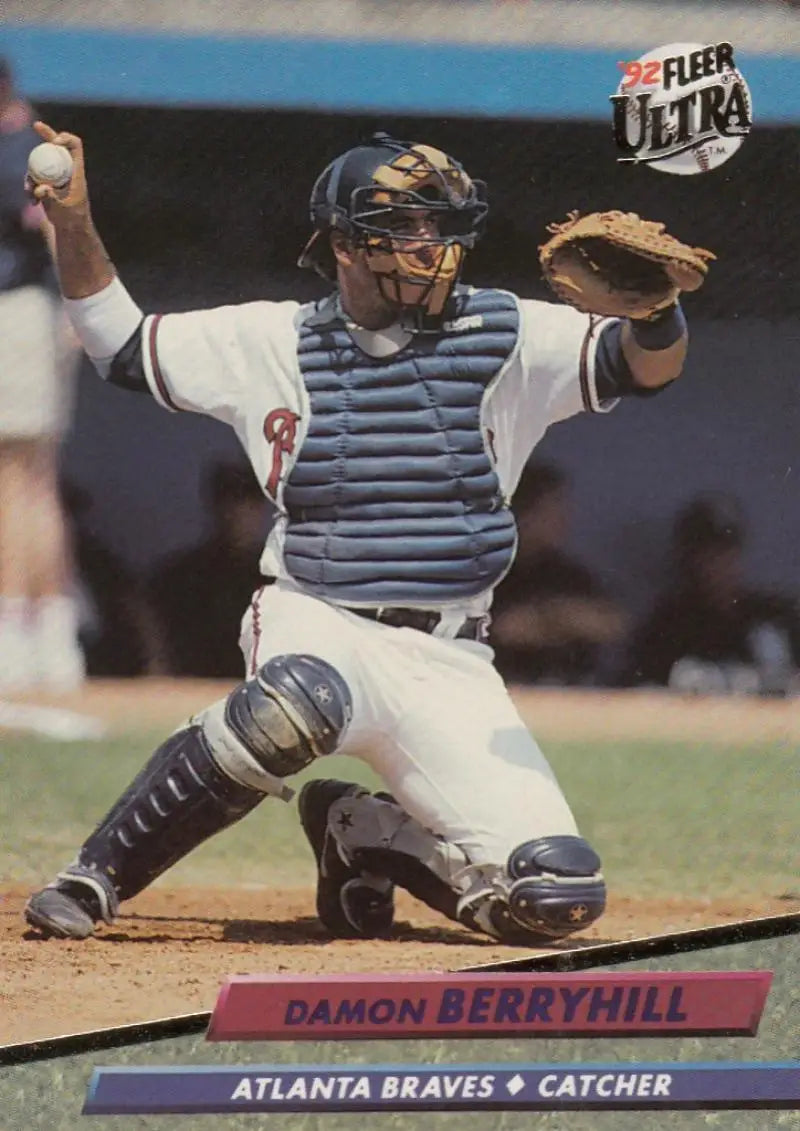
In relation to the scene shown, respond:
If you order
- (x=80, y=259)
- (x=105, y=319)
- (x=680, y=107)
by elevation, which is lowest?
(x=105, y=319)

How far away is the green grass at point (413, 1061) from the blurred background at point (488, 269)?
2.64ft

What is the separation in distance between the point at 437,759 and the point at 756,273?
1245 mm

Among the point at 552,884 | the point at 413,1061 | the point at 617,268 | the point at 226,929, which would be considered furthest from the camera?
the point at 413,1061

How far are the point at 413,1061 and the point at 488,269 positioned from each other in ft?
5.76

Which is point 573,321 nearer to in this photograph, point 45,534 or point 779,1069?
point 45,534

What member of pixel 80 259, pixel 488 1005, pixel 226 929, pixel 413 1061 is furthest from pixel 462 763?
pixel 80 259

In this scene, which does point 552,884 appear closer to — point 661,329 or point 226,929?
point 226,929

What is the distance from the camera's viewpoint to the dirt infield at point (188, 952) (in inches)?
148

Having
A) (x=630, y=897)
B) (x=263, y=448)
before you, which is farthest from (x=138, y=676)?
(x=630, y=897)

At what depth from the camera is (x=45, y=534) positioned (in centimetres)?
378

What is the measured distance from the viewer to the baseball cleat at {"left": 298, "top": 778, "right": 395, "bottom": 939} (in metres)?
3.85

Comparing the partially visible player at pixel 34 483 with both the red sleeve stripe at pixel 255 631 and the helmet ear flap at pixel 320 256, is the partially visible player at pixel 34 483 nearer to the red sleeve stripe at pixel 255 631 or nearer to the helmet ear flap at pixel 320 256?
the red sleeve stripe at pixel 255 631

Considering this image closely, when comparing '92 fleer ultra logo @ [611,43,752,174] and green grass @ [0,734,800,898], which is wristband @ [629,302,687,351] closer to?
'92 fleer ultra logo @ [611,43,752,174]

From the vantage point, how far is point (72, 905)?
3.80 m
